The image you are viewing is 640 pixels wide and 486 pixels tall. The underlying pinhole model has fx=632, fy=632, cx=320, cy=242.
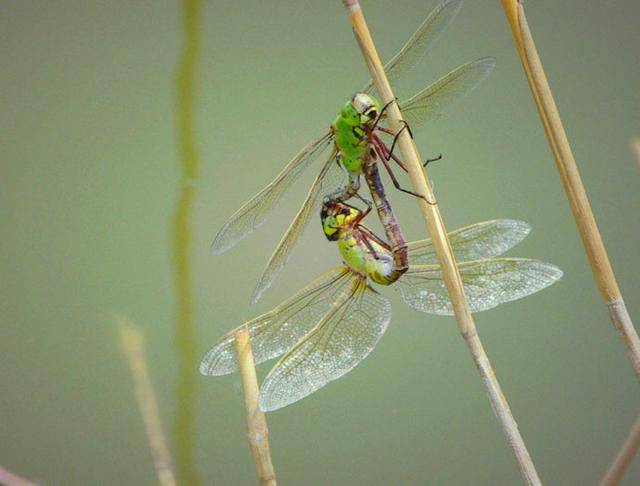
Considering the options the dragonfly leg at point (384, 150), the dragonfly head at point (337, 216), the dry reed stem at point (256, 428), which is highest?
the dragonfly leg at point (384, 150)

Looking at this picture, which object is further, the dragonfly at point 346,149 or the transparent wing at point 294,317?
the transparent wing at point 294,317

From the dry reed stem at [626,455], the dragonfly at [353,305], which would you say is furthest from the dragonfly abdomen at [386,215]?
the dry reed stem at [626,455]

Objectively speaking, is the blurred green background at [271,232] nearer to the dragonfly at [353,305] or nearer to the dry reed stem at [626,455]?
the dragonfly at [353,305]

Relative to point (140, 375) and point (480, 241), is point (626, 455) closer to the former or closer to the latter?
point (480, 241)

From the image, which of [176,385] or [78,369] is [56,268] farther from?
[176,385]

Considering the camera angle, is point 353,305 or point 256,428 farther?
point 353,305

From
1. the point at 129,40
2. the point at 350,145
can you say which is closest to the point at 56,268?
the point at 129,40

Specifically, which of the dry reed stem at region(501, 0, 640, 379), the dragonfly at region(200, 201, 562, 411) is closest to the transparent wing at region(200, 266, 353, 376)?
the dragonfly at region(200, 201, 562, 411)

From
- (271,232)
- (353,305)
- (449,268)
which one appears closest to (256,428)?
(353,305)

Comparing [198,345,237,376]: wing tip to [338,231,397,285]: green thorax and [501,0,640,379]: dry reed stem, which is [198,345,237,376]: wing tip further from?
[501,0,640,379]: dry reed stem
